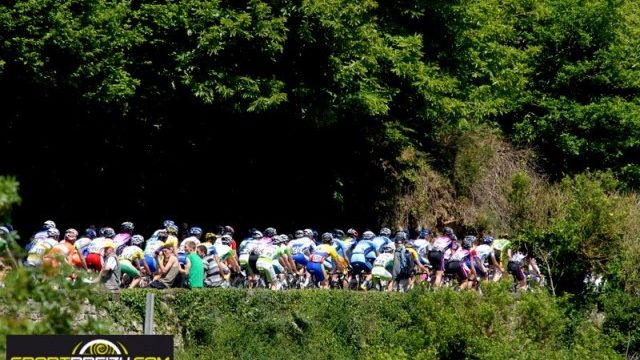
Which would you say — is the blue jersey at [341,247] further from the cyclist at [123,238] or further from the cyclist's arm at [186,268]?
the cyclist at [123,238]

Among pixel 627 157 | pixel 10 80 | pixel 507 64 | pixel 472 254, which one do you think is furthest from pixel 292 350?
pixel 627 157

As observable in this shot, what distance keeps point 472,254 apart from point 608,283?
11.9ft

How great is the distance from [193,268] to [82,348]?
1526cm

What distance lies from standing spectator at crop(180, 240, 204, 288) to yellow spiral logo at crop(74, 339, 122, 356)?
49.2 ft

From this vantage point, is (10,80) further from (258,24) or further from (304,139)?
(304,139)

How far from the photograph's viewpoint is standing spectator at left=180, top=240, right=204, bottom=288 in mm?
27547

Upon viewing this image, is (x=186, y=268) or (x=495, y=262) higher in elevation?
(x=495, y=262)

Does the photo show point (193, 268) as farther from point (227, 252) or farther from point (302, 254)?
point (302, 254)

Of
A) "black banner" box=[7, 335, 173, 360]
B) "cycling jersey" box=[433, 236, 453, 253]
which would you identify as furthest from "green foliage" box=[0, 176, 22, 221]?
"cycling jersey" box=[433, 236, 453, 253]

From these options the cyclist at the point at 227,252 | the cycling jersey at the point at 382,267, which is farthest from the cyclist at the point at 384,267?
the cyclist at the point at 227,252

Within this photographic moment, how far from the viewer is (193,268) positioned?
2761 cm

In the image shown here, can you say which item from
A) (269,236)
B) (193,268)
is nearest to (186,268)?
(193,268)

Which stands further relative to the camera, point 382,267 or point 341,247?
point 341,247
